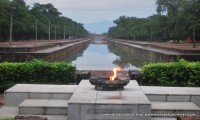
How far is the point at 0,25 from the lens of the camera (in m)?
44.3

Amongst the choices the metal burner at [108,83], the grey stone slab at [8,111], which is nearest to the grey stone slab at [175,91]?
the metal burner at [108,83]

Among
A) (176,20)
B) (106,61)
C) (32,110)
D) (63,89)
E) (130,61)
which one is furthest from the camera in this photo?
(176,20)

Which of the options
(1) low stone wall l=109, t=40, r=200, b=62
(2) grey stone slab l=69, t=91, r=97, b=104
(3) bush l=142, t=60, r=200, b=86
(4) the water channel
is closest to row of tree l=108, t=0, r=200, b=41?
(1) low stone wall l=109, t=40, r=200, b=62

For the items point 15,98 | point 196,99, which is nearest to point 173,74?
point 196,99

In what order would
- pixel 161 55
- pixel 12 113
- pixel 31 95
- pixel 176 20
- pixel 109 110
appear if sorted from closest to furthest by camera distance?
pixel 109 110 < pixel 12 113 < pixel 31 95 < pixel 161 55 < pixel 176 20

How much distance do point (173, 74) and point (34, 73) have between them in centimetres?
401

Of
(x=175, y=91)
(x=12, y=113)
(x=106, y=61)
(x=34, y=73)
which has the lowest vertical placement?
(x=106, y=61)

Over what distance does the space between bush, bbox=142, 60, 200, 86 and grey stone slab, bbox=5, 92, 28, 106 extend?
12.8 ft

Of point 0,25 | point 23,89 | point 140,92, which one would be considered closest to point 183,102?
point 140,92

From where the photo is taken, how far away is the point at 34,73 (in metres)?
11.5

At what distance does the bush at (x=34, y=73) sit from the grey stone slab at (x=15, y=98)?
2.36 m

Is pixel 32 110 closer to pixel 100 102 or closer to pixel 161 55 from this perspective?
pixel 100 102

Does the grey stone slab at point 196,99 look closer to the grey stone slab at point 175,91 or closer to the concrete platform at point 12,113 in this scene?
the grey stone slab at point 175,91

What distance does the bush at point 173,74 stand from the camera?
1127 cm
